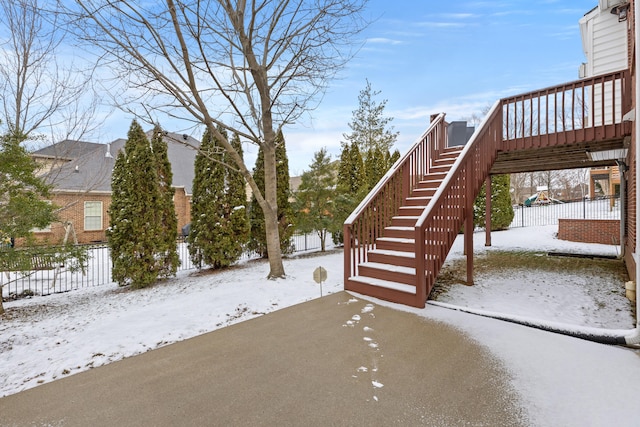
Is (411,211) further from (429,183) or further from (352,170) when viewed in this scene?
(352,170)

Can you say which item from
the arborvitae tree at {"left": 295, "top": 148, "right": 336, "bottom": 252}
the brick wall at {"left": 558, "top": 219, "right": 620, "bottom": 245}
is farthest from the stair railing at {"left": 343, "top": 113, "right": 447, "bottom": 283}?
the brick wall at {"left": 558, "top": 219, "right": 620, "bottom": 245}

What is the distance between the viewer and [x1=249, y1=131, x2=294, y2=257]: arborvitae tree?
8992 millimetres

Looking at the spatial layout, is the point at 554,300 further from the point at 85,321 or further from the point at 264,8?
the point at 264,8

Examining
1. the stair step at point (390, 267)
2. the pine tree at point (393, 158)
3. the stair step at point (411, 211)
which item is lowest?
the stair step at point (390, 267)

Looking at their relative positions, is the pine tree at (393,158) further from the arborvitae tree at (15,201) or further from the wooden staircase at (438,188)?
the arborvitae tree at (15,201)

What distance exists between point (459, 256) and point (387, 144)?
14.5 metres

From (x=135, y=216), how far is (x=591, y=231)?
1224cm

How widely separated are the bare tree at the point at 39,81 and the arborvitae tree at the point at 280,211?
455 centimetres

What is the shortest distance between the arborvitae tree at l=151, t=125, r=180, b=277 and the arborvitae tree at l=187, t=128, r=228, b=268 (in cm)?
55

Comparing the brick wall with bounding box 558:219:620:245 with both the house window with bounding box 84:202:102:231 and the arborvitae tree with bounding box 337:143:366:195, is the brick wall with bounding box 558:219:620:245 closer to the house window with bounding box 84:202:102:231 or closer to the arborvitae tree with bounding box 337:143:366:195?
the arborvitae tree with bounding box 337:143:366:195

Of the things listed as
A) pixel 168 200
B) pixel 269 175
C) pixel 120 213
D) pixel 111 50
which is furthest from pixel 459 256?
pixel 111 50

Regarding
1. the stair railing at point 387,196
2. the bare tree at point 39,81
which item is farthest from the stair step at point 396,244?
the bare tree at point 39,81

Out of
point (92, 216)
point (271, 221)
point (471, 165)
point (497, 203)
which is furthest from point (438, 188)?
point (92, 216)

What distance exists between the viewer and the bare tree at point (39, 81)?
270 inches
